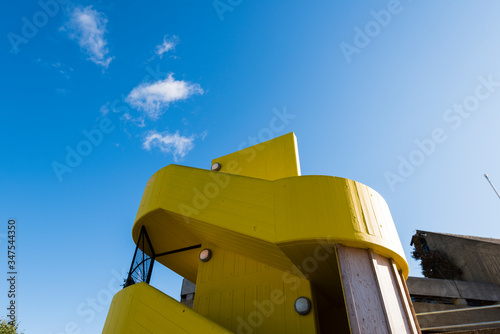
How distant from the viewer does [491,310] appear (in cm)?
1088

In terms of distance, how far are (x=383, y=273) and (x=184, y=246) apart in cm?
555

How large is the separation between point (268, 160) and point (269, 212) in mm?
3781

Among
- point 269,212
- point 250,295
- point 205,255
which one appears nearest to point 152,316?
point 250,295

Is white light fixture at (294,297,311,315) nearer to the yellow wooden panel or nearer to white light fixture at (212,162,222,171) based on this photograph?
the yellow wooden panel

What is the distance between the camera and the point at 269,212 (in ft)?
19.6

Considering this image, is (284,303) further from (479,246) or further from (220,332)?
(479,246)

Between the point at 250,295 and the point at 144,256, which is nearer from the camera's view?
the point at 250,295

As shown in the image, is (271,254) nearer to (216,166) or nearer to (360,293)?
(360,293)

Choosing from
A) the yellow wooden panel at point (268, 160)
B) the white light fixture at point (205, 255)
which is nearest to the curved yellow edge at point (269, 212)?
the white light fixture at point (205, 255)

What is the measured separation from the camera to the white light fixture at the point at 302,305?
6.09 meters

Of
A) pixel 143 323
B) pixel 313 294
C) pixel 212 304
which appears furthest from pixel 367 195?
pixel 143 323

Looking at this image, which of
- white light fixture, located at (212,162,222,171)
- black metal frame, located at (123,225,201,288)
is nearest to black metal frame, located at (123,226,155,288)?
black metal frame, located at (123,225,201,288)

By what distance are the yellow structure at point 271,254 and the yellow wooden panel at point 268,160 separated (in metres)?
2.54

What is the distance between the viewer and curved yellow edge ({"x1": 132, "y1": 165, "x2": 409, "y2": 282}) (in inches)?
217
